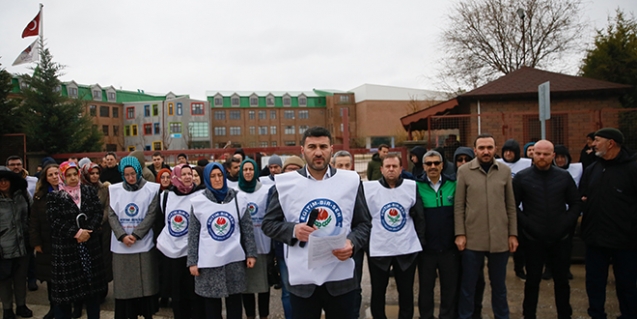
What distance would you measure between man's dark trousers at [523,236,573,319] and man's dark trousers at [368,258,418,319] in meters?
1.27

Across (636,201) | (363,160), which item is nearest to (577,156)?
(363,160)

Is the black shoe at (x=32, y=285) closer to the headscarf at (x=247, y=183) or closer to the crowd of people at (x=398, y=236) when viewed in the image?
the crowd of people at (x=398, y=236)

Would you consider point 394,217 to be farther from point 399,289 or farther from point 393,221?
point 399,289

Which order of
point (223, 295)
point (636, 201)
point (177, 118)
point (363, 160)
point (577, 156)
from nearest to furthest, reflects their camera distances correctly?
point (223, 295) < point (636, 201) < point (577, 156) < point (363, 160) < point (177, 118)

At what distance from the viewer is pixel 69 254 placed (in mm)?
4363

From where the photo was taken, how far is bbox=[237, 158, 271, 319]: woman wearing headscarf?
4.49 m

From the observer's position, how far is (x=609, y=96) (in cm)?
1295

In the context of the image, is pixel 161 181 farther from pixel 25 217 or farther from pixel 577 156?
pixel 577 156

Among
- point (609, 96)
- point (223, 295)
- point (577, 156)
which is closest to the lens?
point (223, 295)

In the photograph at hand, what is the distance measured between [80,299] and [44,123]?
1358 centimetres

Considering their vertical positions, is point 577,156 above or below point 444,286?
above

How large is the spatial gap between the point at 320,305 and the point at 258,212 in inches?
79.5

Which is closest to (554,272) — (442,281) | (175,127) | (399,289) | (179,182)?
(442,281)

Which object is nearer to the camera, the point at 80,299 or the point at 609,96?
the point at 80,299
